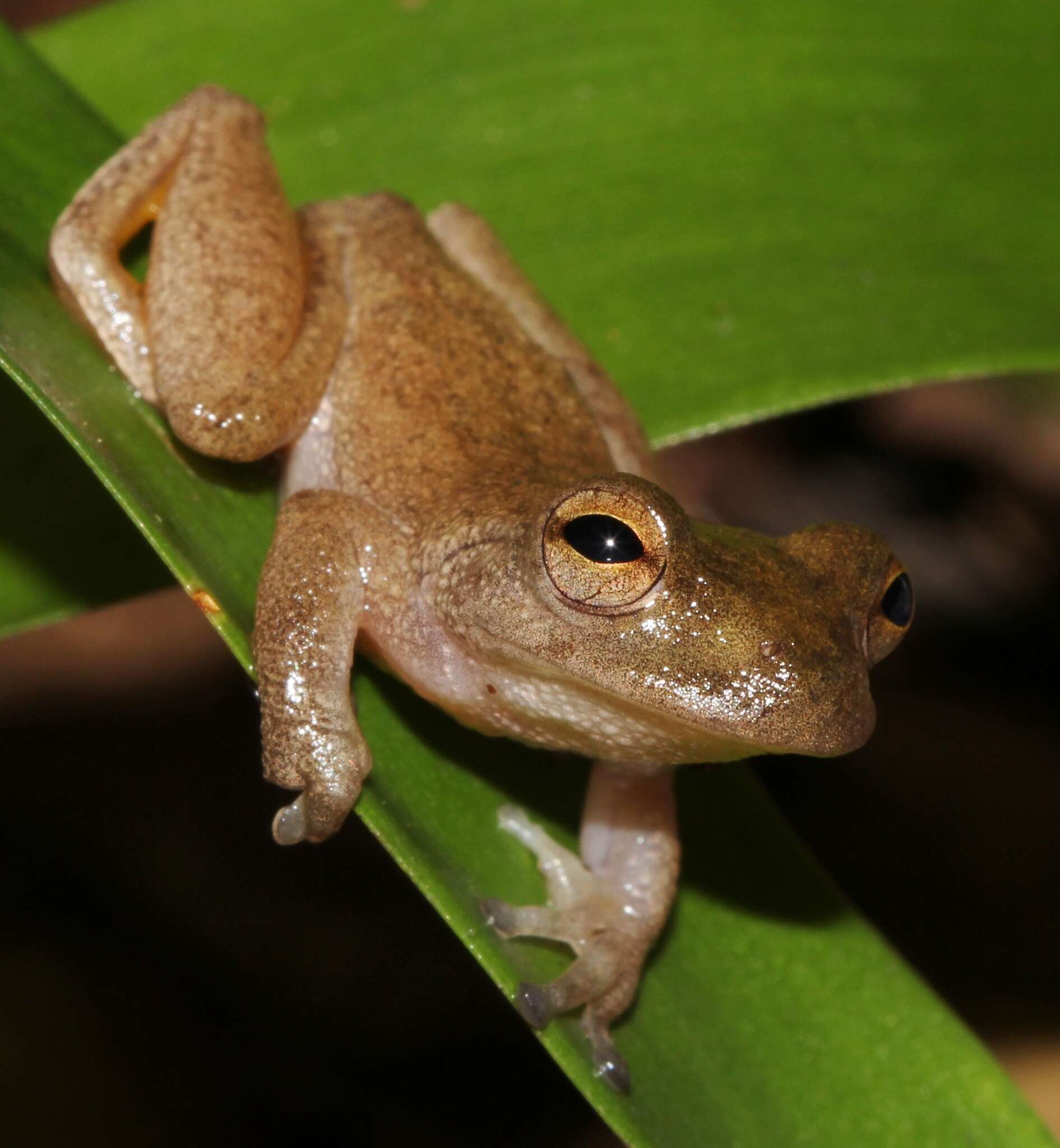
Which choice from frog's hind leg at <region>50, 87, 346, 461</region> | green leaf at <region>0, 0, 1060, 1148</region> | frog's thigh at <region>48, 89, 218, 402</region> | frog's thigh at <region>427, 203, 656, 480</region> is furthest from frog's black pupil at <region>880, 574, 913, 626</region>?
frog's thigh at <region>48, 89, 218, 402</region>

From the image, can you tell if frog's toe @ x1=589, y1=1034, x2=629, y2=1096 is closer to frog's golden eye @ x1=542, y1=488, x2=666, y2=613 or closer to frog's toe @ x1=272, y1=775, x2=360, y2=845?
frog's toe @ x1=272, y1=775, x2=360, y2=845

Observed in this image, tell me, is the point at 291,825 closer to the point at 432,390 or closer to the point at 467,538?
the point at 467,538

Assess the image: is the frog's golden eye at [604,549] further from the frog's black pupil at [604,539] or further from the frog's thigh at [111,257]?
the frog's thigh at [111,257]

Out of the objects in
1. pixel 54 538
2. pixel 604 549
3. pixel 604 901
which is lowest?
pixel 604 901

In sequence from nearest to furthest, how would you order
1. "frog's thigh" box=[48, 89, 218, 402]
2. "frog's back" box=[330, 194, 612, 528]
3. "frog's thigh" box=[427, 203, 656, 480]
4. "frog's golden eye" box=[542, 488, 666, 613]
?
"frog's golden eye" box=[542, 488, 666, 613], "frog's thigh" box=[48, 89, 218, 402], "frog's back" box=[330, 194, 612, 528], "frog's thigh" box=[427, 203, 656, 480]

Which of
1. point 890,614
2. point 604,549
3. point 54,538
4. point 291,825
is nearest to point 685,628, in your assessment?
point 604,549

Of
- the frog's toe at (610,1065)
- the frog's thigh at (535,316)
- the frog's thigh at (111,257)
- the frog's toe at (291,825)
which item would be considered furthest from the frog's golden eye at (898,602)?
the frog's thigh at (111,257)
